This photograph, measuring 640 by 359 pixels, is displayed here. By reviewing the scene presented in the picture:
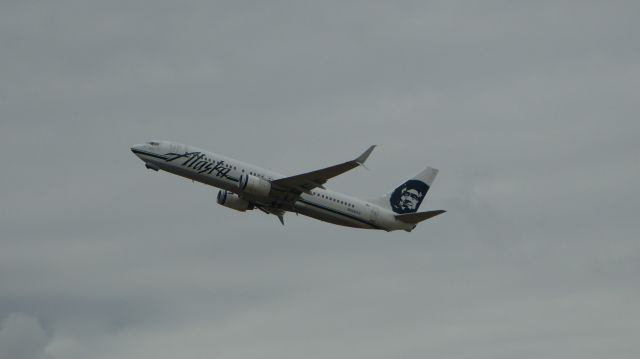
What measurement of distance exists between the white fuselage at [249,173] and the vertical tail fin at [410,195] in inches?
90.6

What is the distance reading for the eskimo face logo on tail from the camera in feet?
357

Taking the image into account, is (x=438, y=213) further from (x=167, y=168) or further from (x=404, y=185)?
(x=167, y=168)

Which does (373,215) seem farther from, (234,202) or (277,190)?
(234,202)

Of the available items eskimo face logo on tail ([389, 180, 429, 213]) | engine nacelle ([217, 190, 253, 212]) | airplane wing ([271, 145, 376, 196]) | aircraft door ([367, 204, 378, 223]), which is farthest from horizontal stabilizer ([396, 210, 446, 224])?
engine nacelle ([217, 190, 253, 212])

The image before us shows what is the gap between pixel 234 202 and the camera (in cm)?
10706

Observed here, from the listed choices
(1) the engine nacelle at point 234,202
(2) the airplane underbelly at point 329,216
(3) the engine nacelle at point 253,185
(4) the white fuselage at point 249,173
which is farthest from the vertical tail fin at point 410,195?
(3) the engine nacelle at point 253,185

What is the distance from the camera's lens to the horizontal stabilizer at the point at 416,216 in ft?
335

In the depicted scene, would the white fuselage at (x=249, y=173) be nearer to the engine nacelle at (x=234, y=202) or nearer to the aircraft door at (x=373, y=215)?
the aircraft door at (x=373, y=215)

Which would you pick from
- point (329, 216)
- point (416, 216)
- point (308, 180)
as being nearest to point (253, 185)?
point (308, 180)

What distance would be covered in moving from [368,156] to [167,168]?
16361 millimetres

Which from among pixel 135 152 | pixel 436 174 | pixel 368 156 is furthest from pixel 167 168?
pixel 436 174

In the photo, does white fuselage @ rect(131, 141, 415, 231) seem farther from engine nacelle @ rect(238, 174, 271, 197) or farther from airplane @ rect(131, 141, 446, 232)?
engine nacelle @ rect(238, 174, 271, 197)

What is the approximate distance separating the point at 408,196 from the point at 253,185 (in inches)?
656

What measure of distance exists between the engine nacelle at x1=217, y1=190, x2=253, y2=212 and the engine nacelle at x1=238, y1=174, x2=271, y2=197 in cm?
666
